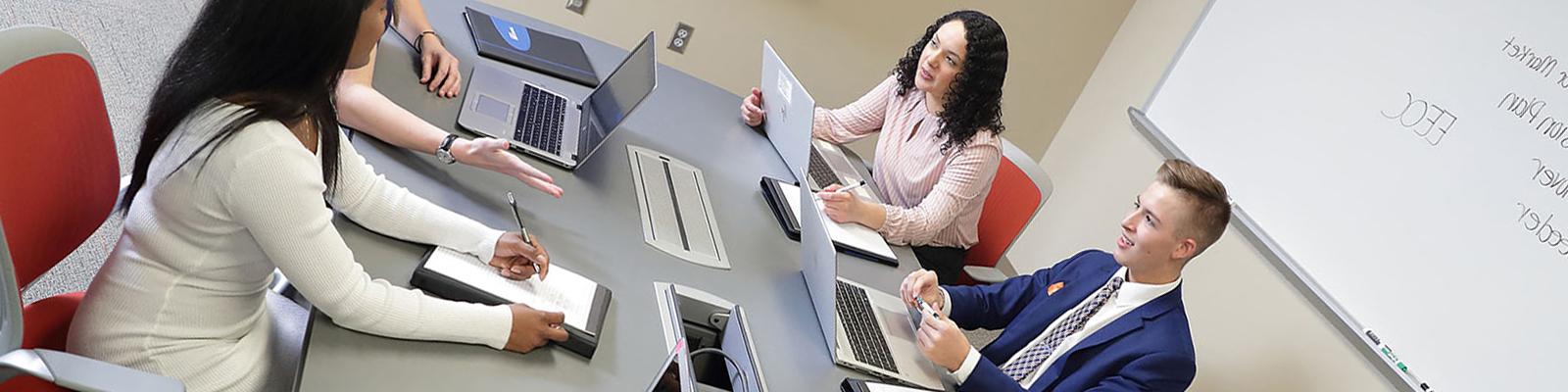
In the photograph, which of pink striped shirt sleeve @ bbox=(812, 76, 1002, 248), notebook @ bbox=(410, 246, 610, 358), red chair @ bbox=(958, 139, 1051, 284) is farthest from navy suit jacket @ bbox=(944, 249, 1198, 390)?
notebook @ bbox=(410, 246, 610, 358)

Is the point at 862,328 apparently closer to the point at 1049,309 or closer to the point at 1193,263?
the point at 1049,309

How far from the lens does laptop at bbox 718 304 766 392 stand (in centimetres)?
150

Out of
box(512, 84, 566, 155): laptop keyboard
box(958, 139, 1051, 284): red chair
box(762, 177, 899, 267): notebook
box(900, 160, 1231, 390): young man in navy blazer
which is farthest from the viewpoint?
box(958, 139, 1051, 284): red chair

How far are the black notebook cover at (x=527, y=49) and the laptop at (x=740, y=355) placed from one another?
3.58 ft

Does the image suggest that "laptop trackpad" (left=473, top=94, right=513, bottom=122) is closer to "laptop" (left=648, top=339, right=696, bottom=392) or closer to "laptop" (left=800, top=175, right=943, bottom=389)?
"laptop" (left=800, top=175, right=943, bottom=389)

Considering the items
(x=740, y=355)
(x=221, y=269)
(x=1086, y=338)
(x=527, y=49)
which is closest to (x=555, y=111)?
(x=527, y=49)

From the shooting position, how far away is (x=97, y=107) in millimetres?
1319

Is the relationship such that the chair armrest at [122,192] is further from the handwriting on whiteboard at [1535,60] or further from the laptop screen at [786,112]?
the handwriting on whiteboard at [1535,60]

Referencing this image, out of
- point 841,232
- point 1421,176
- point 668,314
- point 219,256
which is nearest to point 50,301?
point 219,256

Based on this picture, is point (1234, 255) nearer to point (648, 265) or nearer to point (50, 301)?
point (648, 265)

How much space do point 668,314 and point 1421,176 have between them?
1758mm

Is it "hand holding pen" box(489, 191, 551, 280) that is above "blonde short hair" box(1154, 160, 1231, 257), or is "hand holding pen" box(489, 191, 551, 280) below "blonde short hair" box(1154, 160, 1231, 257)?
below

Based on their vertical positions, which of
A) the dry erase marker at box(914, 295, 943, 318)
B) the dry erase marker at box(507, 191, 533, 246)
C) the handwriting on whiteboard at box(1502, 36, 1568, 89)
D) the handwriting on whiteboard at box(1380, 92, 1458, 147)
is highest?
the handwriting on whiteboard at box(1502, 36, 1568, 89)

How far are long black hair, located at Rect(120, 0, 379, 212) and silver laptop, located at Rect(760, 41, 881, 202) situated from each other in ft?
4.03
